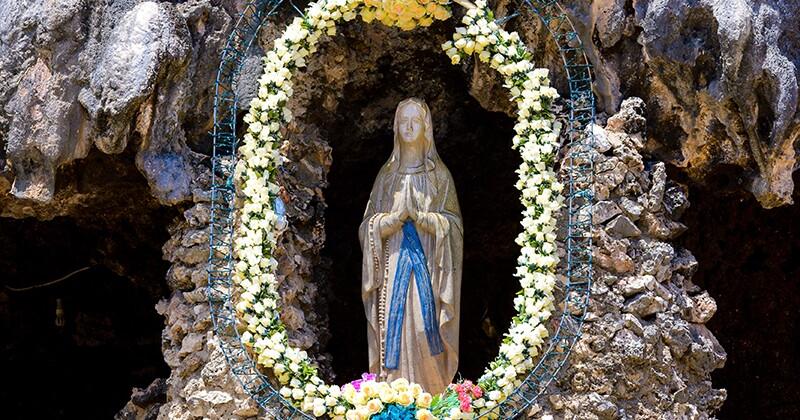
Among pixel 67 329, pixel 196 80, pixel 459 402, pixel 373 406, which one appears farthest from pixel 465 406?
pixel 67 329

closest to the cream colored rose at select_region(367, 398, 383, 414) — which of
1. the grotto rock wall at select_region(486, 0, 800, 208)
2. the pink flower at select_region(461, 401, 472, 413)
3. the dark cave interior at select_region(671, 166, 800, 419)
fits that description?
the pink flower at select_region(461, 401, 472, 413)

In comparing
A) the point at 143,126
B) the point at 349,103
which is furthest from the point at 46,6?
the point at 349,103

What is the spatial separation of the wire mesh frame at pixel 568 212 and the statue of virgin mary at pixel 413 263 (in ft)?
1.71

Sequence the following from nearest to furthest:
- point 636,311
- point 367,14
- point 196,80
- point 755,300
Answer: point 636,311
point 367,14
point 196,80
point 755,300

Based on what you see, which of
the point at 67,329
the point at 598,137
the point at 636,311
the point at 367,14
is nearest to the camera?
the point at 636,311

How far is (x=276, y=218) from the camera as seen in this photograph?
313 inches

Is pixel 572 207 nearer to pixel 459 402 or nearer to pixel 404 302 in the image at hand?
pixel 404 302

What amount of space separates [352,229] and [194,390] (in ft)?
5.77

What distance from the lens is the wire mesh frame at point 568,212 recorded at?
764 centimetres

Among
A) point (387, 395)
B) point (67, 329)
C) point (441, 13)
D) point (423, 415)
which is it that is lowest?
point (423, 415)

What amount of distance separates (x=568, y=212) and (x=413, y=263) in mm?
843

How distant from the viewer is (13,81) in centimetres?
809

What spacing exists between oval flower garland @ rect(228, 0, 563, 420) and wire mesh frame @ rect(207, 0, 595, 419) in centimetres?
7

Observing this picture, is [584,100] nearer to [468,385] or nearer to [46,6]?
[468,385]
